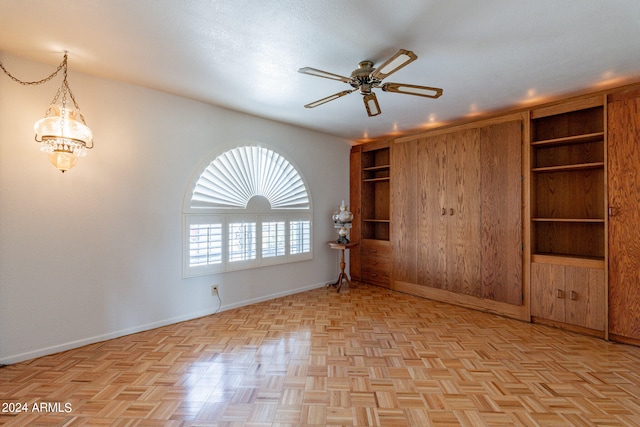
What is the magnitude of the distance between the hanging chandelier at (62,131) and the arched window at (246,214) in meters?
1.09

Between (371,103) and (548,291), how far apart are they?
274 cm

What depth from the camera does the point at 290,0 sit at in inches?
65.4

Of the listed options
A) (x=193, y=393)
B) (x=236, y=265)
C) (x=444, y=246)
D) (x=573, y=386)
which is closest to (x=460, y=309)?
(x=444, y=246)

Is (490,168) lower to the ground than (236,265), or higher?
higher

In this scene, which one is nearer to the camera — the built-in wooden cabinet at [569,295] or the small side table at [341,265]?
the built-in wooden cabinet at [569,295]

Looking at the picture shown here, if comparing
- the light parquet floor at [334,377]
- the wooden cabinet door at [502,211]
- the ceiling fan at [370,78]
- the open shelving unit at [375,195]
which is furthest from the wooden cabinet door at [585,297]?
the open shelving unit at [375,195]

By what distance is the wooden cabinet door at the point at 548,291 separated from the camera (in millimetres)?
2996

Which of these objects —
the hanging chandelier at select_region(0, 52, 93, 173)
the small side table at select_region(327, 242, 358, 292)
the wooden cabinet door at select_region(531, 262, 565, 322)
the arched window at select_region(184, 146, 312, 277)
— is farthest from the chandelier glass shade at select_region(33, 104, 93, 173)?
the wooden cabinet door at select_region(531, 262, 565, 322)

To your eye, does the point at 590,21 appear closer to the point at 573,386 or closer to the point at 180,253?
the point at 573,386

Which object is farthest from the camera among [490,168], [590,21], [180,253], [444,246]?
[444,246]

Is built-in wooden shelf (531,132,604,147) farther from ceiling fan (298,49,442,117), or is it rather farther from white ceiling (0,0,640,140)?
ceiling fan (298,49,442,117)

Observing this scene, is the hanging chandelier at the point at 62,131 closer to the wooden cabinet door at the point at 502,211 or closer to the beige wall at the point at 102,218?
the beige wall at the point at 102,218

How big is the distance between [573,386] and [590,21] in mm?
2414

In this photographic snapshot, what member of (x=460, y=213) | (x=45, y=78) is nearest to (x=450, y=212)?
(x=460, y=213)
